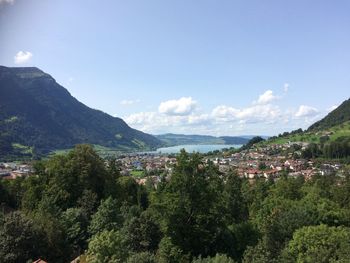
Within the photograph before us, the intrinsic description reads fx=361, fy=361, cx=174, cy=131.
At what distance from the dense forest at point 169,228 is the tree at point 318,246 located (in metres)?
0.06

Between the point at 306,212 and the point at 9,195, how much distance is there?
3477 centimetres

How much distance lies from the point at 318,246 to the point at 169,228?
10344 mm

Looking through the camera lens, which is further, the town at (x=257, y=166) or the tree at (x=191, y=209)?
the town at (x=257, y=166)

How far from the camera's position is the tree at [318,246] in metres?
20.4

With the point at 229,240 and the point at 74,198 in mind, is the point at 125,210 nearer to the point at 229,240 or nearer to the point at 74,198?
the point at 74,198

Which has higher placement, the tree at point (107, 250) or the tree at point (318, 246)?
the tree at point (107, 250)

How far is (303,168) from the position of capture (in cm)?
12325

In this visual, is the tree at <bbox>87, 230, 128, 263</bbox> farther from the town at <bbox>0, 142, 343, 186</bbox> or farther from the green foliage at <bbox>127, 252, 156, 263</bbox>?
the town at <bbox>0, 142, 343, 186</bbox>

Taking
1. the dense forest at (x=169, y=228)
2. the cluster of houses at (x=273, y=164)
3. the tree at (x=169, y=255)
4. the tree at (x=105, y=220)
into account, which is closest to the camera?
the dense forest at (x=169, y=228)

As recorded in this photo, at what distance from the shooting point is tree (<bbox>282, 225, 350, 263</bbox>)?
20.4m

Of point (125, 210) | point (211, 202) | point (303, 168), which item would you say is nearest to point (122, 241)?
point (211, 202)

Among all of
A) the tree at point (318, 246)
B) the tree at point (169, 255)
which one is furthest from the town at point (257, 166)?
the tree at point (318, 246)

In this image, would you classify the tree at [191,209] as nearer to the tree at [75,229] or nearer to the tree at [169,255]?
the tree at [169,255]

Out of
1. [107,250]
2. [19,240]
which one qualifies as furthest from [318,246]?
[19,240]
